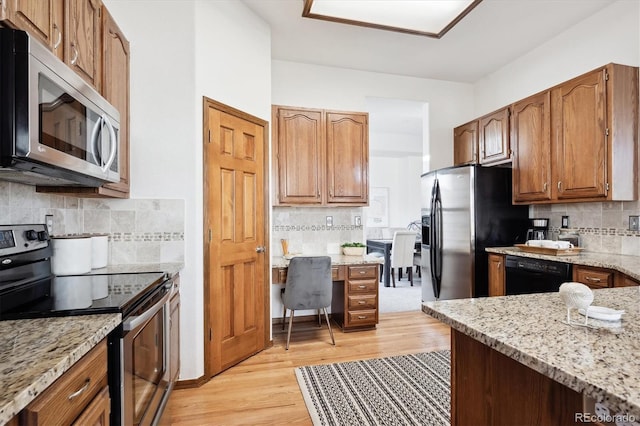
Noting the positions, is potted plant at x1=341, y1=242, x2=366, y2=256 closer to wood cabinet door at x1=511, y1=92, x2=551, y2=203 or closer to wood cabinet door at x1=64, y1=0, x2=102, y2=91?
wood cabinet door at x1=511, y1=92, x2=551, y2=203

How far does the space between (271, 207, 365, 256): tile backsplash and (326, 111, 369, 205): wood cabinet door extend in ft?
1.10

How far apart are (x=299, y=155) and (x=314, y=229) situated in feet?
2.90

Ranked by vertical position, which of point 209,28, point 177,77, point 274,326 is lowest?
point 274,326

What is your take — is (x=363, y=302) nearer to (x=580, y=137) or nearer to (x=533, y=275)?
(x=533, y=275)

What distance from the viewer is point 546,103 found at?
123 inches

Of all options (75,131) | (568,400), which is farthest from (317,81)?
(568,400)

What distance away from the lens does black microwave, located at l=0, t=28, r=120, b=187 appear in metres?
1.06

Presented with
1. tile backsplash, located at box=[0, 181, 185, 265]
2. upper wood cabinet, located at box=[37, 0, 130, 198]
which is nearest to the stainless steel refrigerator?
tile backsplash, located at box=[0, 181, 185, 265]

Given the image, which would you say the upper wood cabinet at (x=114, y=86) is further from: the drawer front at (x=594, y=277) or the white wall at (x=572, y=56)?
the white wall at (x=572, y=56)

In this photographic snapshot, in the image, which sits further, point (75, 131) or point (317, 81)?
point (317, 81)

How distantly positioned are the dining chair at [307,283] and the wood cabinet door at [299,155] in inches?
29.5

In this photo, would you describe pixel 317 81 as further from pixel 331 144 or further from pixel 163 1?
pixel 163 1

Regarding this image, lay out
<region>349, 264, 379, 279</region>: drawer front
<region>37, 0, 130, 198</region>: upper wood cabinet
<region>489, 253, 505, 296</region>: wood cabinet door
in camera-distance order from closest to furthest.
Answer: <region>37, 0, 130, 198</region>: upper wood cabinet, <region>489, 253, 505, 296</region>: wood cabinet door, <region>349, 264, 379, 279</region>: drawer front

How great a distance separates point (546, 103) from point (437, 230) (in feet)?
5.25
